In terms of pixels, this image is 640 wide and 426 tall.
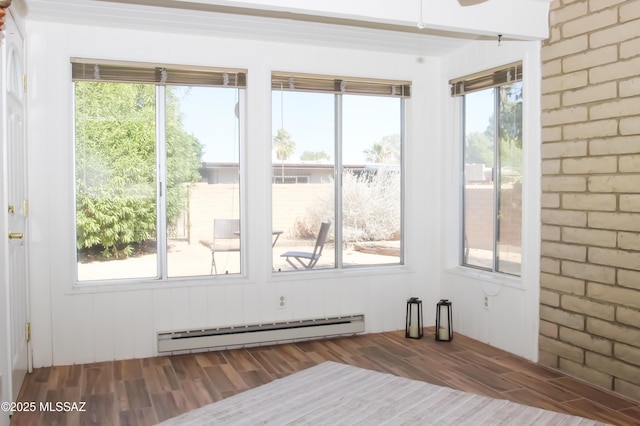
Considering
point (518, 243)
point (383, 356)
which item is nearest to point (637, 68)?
point (518, 243)

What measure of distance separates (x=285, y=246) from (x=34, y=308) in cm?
197

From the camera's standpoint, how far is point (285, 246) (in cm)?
500

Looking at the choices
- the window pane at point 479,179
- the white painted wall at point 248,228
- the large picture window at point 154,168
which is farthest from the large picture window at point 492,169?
the large picture window at point 154,168

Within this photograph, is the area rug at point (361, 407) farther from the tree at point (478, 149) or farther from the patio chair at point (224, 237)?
the tree at point (478, 149)

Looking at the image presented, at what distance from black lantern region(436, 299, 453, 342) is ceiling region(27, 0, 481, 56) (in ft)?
7.23

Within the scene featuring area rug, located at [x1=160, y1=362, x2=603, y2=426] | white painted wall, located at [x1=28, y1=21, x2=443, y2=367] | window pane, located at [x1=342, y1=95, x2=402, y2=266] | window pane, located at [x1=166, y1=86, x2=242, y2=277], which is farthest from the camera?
window pane, located at [x1=342, y1=95, x2=402, y2=266]

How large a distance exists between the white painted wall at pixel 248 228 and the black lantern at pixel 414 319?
12cm

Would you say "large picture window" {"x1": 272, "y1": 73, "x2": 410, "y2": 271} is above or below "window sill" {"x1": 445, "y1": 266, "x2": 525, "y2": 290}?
above

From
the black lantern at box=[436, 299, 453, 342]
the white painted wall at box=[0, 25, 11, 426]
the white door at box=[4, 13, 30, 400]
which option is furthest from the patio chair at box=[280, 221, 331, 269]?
the white painted wall at box=[0, 25, 11, 426]

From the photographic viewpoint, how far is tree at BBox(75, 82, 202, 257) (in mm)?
4379

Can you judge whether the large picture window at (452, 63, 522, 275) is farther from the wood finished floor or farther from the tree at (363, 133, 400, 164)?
the wood finished floor

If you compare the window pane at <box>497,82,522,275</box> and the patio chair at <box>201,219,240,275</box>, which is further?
the patio chair at <box>201,219,240,275</box>

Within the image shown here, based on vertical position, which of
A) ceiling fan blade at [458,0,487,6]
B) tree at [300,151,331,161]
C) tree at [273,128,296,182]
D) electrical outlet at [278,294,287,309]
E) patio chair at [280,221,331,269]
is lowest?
electrical outlet at [278,294,287,309]

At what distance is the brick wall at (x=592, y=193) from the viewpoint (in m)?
3.56
